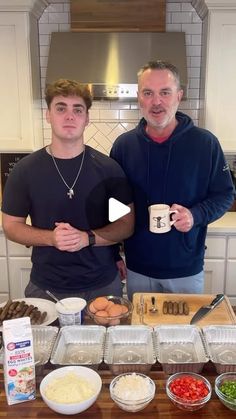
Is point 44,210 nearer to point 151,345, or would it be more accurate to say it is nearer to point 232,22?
point 151,345

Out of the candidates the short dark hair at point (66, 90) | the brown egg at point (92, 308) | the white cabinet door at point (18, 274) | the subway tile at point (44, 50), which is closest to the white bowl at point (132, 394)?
the brown egg at point (92, 308)

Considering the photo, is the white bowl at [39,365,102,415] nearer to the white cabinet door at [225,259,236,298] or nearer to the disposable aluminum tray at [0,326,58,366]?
the disposable aluminum tray at [0,326,58,366]

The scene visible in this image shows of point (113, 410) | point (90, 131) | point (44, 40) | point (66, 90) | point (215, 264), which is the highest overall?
point (44, 40)

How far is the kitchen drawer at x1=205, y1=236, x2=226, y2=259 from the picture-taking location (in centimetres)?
291

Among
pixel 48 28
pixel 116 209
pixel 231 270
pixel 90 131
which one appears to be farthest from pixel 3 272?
pixel 48 28

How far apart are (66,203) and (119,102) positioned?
1664 mm

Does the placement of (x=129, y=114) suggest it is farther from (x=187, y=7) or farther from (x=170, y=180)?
(x=170, y=180)

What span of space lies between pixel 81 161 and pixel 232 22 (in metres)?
1.67

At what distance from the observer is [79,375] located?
3.94 ft

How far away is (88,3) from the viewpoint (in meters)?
2.94

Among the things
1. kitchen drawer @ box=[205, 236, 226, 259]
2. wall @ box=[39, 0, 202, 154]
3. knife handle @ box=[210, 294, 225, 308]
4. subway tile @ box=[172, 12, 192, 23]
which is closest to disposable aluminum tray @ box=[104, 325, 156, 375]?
knife handle @ box=[210, 294, 225, 308]

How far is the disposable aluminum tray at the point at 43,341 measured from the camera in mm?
1282

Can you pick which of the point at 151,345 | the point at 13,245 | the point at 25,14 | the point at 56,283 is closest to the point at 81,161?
the point at 56,283

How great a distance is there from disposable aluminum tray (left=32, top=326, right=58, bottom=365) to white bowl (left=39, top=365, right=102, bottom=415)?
8 cm
